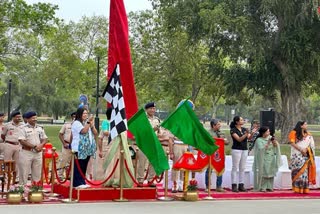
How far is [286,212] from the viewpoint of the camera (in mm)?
10070

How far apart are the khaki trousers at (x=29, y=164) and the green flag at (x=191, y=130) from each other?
8.90 feet

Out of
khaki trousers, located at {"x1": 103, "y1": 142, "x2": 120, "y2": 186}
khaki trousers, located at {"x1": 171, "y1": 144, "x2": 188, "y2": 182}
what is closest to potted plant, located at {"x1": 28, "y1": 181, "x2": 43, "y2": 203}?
khaki trousers, located at {"x1": 103, "y1": 142, "x2": 120, "y2": 186}

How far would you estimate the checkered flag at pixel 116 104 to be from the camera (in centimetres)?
1109

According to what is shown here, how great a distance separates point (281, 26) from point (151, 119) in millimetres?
21611

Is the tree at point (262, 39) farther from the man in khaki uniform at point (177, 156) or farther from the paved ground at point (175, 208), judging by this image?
the paved ground at point (175, 208)

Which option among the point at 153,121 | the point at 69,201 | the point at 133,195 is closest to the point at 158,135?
the point at 153,121

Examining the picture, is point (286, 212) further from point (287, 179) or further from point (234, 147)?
point (287, 179)

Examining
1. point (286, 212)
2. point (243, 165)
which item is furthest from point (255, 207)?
point (243, 165)

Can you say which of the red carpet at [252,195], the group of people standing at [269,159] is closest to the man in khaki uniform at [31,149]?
the red carpet at [252,195]

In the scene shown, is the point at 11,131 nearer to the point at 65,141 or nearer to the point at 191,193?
the point at 65,141

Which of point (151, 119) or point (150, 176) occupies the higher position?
point (151, 119)

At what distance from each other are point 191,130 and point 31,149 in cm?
314

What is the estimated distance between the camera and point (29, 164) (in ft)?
36.7

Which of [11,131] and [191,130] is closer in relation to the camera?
[191,130]
